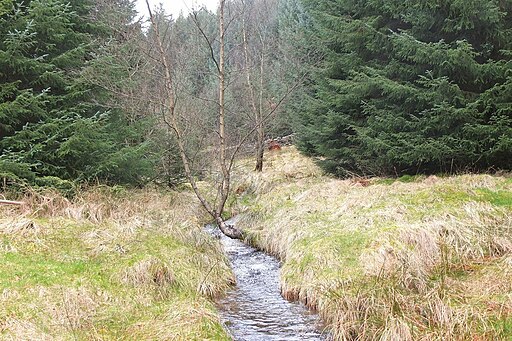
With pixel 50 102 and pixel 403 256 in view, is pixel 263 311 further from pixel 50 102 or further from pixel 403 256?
pixel 50 102

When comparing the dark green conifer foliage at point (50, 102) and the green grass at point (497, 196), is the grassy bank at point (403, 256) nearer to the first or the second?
the green grass at point (497, 196)

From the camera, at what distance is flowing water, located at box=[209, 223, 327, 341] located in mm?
5195

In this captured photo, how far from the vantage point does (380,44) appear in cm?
1284

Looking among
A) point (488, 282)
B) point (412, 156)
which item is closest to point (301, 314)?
point (488, 282)

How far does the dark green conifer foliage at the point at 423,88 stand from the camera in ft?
32.1

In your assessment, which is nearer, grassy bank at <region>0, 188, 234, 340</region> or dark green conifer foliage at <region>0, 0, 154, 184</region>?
grassy bank at <region>0, 188, 234, 340</region>

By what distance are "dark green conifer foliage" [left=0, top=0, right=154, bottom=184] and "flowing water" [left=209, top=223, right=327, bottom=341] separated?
13.8ft

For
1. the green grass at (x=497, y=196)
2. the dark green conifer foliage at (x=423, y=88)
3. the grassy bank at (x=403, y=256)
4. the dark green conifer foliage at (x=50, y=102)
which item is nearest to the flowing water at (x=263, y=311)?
the grassy bank at (x=403, y=256)

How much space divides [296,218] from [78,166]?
A: 5.07 meters

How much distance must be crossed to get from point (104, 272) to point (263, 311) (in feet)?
7.22

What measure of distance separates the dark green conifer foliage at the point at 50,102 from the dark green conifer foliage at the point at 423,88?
6.45 m

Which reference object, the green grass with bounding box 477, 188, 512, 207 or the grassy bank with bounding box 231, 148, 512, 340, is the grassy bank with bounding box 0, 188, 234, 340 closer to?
the grassy bank with bounding box 231, 148, 512, 340

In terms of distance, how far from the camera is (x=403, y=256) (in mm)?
5930

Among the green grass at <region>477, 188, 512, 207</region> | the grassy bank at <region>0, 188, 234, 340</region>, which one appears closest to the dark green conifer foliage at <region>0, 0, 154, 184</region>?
the grassy bank at <region>0, 188, 234, 340</region>
